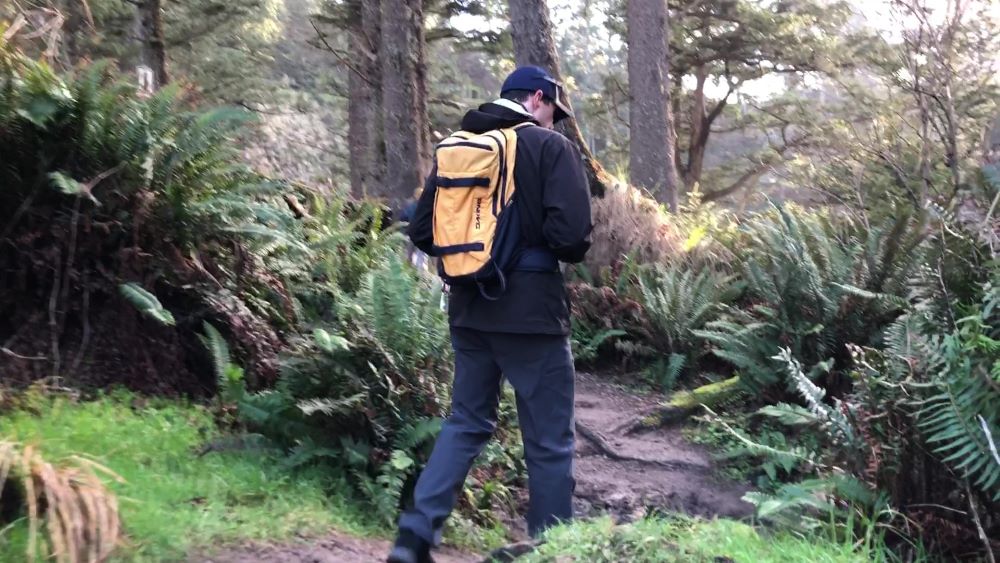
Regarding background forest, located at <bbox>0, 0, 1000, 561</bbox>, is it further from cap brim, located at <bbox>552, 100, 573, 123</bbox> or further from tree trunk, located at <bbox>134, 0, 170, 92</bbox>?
tree trunk, located at <bbox>134, 0, 170, 92</bbox>

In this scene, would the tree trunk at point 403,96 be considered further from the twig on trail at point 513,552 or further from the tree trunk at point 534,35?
the twig on trail at point 513,552

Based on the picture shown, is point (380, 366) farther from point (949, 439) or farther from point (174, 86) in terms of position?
point (949, 439)

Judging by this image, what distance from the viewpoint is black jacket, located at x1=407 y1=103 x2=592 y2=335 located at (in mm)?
4070

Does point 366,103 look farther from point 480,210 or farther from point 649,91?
point 480,210

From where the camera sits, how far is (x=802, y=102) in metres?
24.1

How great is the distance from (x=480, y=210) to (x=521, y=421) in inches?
39.8

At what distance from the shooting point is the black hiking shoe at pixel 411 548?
3977mm

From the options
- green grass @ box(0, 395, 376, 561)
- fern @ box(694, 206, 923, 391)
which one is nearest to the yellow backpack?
green grass @ box(0, 395, 376, 561)

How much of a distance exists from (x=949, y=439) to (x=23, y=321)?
16.6ft

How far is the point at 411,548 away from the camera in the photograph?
4035 mm

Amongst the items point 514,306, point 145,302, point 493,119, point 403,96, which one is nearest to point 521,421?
point 514,306

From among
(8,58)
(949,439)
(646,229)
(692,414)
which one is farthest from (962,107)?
(8,58)

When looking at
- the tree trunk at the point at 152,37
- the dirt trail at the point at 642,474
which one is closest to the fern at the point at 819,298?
the dirt trail at the point at 642,474

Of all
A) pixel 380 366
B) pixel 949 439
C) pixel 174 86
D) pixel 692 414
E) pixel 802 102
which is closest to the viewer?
pixel 949 439
